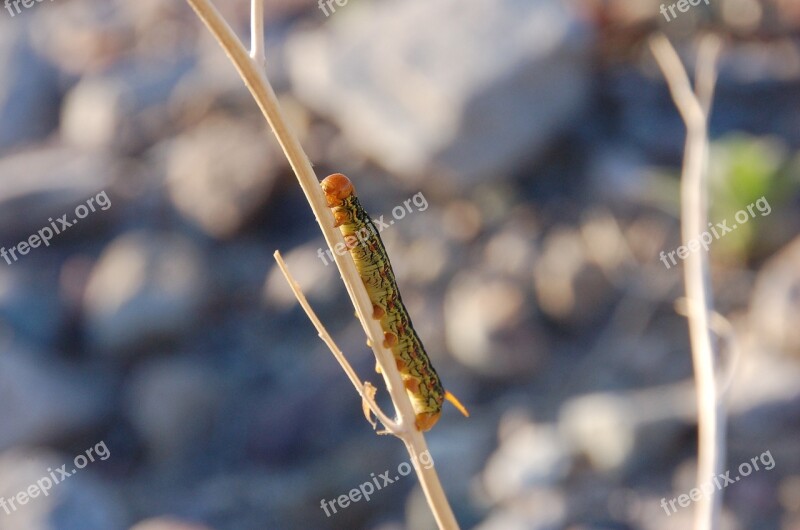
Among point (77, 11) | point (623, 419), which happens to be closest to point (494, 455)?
point (623, 419)

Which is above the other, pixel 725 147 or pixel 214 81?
pixel 214 81

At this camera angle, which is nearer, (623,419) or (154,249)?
(623,419)

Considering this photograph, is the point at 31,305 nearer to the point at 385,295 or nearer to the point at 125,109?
the point at 125,109

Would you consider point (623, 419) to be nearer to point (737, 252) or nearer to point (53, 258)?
point (737, 252)

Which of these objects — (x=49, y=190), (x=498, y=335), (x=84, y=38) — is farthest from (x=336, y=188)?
(x=84, y=38)

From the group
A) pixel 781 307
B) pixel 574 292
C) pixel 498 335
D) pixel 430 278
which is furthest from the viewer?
pixel 430 278

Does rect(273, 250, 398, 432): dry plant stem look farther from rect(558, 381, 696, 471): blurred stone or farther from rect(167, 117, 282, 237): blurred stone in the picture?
rect(167, 117, 282, 237): blurred stone

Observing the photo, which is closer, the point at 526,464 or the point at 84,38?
the point at 526,464
